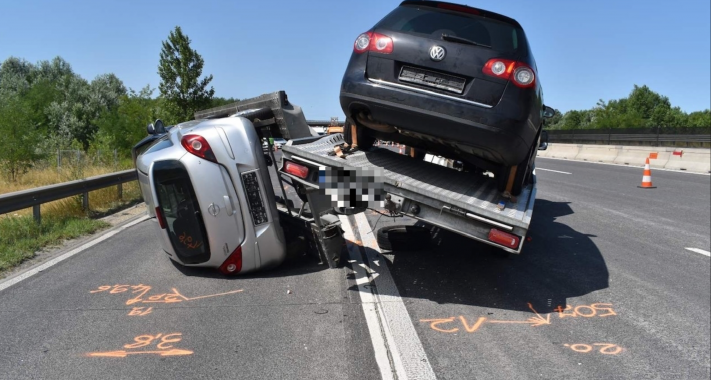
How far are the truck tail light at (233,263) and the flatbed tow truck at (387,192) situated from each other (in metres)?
0.68

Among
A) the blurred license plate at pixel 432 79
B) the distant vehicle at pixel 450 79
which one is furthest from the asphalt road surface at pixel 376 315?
the blurred license plate at pixel 432 79

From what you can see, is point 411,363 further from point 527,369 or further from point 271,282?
point 271,282

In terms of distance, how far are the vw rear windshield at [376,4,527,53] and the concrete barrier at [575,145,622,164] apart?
74.0 feet

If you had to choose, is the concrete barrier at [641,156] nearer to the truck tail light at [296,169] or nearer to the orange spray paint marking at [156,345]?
the truck tail light at [296,169]

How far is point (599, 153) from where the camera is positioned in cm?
2752

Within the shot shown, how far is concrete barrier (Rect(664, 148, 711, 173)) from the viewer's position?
19.9 metres

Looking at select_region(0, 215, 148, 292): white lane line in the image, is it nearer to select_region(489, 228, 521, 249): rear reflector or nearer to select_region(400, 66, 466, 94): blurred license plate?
select_region(400, 66, 466, 94): blurred license plate

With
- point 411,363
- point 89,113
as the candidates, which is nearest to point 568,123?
point 89,113

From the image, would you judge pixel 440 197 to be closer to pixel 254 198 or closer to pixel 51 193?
pixel 254 198

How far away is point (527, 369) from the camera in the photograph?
406 centimetres

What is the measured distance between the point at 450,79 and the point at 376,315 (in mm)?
2142

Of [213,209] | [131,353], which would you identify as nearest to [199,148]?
[213,209]

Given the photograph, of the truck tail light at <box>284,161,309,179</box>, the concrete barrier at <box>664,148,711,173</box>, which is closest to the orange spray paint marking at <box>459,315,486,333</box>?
Result: the truck tail light at <box>284,161,309,179</box>

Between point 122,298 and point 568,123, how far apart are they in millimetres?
107508
